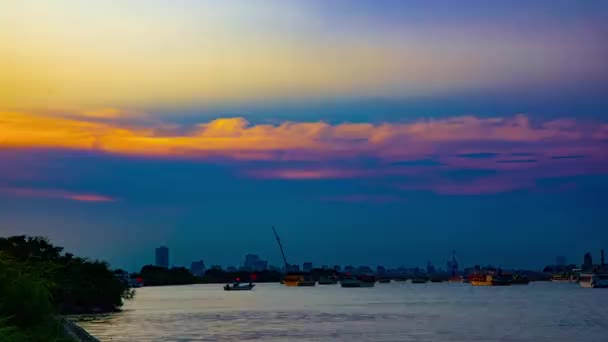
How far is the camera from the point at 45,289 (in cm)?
2752

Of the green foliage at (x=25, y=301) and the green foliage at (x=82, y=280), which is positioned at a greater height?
the green foliage at (x=82, y=280)

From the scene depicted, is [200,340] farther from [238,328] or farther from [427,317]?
[427,317]

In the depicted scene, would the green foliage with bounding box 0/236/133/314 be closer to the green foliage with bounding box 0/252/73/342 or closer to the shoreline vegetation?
the shoreline vegetation

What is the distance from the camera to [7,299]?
1049 inches

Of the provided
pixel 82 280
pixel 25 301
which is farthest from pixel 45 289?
pixel 82 280

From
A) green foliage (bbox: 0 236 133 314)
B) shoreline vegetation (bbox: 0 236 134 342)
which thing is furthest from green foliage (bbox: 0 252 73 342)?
green foliage (bbox: 0 236 133 314)

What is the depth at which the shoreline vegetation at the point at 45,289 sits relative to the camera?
2652 cm

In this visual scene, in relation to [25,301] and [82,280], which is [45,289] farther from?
[82,280]

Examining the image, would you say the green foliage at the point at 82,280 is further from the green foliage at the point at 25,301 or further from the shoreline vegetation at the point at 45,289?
the green foliage at the point at 25,301

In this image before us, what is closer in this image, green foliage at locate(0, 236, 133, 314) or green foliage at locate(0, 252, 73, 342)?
green foliage at locate(0, 252, 73, 342)

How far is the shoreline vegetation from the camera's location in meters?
26.5

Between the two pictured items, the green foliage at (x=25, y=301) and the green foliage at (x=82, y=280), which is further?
the green foliage at (x=82, y=280)

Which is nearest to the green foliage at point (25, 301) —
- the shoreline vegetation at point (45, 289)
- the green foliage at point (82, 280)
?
the shoreline vegetation at point (45, 289)

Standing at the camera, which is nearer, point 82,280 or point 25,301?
point 25,301
